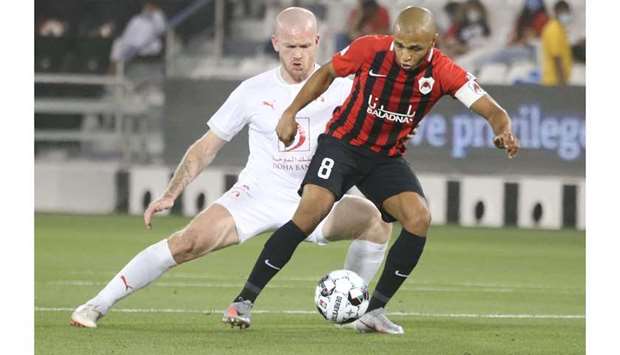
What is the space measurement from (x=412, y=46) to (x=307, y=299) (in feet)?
10.5

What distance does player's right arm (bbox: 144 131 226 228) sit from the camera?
280 inches

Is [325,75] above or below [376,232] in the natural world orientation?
above

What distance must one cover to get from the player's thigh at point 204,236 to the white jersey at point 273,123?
Result: 0.44 metres

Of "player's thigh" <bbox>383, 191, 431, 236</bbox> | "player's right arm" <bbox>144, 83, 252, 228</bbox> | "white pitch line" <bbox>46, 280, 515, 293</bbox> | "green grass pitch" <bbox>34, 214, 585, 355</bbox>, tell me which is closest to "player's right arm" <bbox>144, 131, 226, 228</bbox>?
"player's right arm" <bbox>144, 83, 252, 228</bbox>

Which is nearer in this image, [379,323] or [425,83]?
[425,83]

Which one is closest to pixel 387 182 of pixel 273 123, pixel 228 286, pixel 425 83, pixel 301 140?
pixel 425 83

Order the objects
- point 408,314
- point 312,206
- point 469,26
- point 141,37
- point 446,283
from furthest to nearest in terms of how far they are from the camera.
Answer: point 141,37, point 469,26, point 446,283, point 408,314, point 312,206

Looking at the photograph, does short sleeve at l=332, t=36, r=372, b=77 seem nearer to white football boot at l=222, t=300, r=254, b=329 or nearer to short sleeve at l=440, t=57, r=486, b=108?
short sleeve at l=440, t=57, r=486, b=108

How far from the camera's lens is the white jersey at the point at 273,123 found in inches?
301

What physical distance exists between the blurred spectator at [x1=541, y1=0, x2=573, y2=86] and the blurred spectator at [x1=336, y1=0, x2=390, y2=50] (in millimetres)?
2464

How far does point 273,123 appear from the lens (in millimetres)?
7703

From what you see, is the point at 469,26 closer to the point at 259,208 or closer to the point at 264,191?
the point at 264,191

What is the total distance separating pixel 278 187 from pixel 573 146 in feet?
33.5

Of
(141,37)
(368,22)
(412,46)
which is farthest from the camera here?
(141,37)
